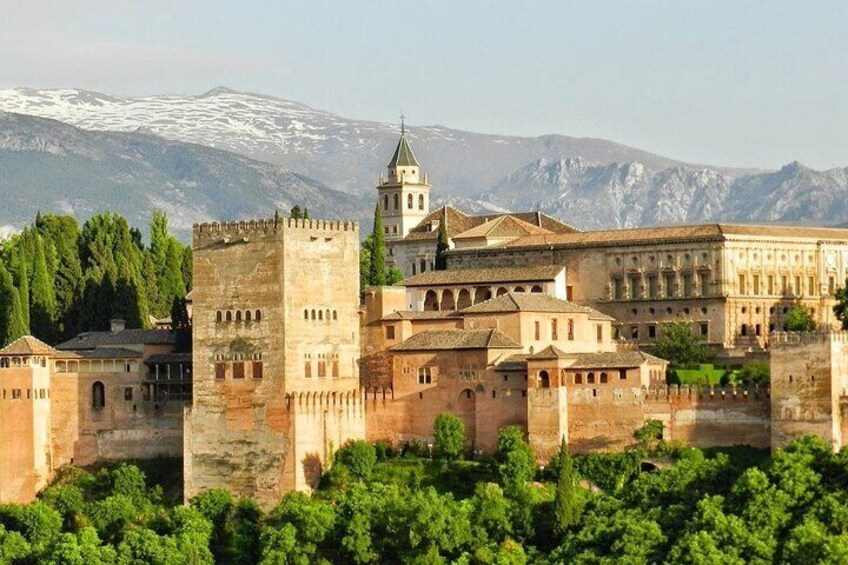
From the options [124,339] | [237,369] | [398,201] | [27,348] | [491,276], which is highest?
[398,201]

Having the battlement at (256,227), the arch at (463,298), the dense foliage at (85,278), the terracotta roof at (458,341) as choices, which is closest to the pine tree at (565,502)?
the terracotta roof at (458,341)

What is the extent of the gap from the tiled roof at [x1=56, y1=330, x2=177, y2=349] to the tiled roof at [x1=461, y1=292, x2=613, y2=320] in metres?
10.9

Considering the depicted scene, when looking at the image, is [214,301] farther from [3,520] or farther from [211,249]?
[3,520]

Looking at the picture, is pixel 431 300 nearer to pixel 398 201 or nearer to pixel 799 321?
pixel 799 321

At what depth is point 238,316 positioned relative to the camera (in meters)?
78.4

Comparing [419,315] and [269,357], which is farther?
[419,315]

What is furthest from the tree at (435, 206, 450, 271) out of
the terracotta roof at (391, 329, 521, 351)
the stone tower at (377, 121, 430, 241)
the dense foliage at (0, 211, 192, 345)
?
the terracotta roof at (391, 329, 521, 351)

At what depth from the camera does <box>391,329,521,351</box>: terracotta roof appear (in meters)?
79.3

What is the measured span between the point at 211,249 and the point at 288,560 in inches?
481

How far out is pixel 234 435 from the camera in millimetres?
77625

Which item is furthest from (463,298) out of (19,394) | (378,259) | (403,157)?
(403,157)

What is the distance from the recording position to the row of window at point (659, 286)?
9150 centimetres

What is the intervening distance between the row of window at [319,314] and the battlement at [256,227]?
109 inches

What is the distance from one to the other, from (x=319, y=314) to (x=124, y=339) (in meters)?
9.44
